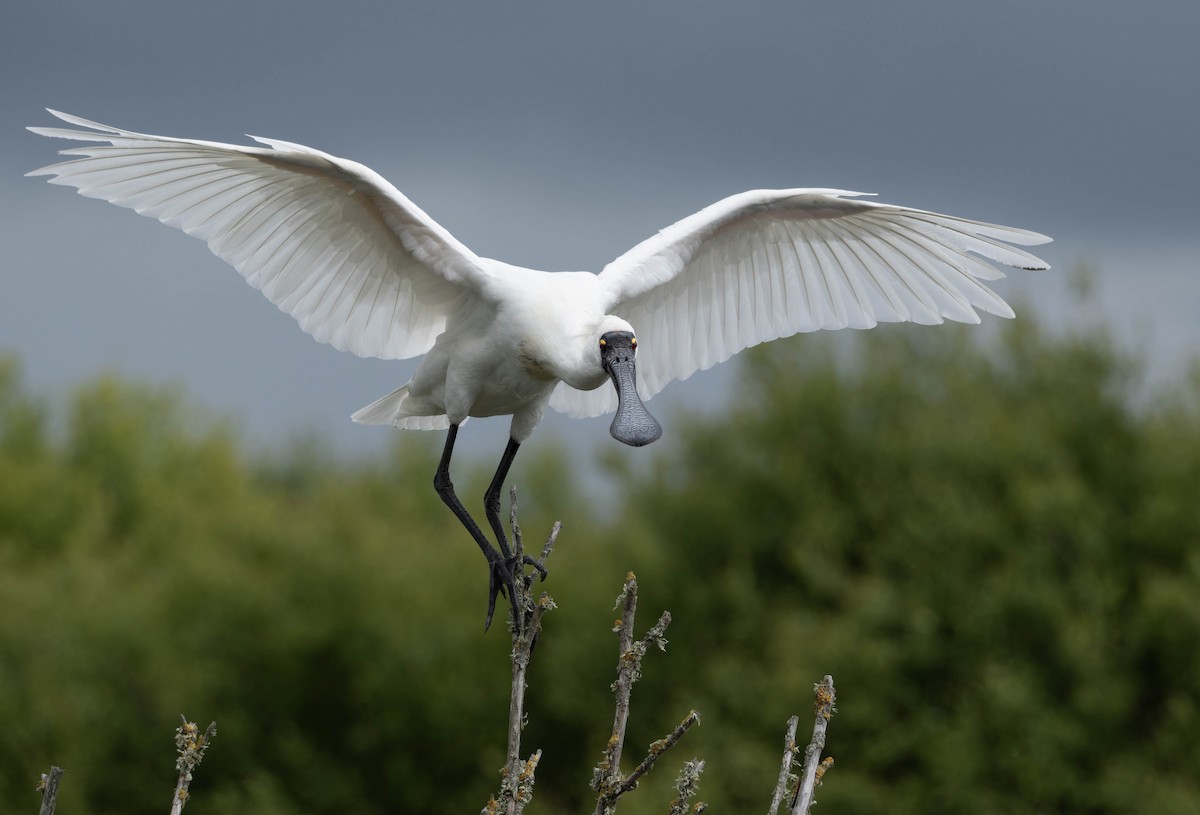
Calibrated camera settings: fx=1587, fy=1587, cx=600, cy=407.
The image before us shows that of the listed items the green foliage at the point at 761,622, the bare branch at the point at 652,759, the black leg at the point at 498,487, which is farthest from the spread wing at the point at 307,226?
the green foliage at the point at 761,622

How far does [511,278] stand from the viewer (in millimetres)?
7973

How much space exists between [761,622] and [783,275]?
2471 cm

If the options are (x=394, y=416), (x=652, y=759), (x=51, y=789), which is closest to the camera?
(x=51, y=789)

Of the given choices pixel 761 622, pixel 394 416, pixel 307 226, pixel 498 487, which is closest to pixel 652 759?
pixel 498 487

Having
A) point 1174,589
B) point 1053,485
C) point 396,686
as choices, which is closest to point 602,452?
point 396,686

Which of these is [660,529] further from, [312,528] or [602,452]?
[312,528]

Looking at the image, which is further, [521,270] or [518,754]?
[521,270]

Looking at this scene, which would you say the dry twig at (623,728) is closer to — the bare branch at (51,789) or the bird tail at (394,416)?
the bare branch at (51,789)

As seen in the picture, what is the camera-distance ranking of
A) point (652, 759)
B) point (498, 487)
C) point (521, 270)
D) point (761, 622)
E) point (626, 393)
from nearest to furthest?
point (652, 759)
point (626, 393)
point (521, 270)
point (498, 487)
point (761, 622)

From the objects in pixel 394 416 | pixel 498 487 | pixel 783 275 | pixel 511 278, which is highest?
pixel 783 275

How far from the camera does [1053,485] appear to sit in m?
30.6

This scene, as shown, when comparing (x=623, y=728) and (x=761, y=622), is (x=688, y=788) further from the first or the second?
(x=761, y=622)

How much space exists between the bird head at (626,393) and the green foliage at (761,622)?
21.2 m

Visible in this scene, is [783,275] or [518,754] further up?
[783,275]
